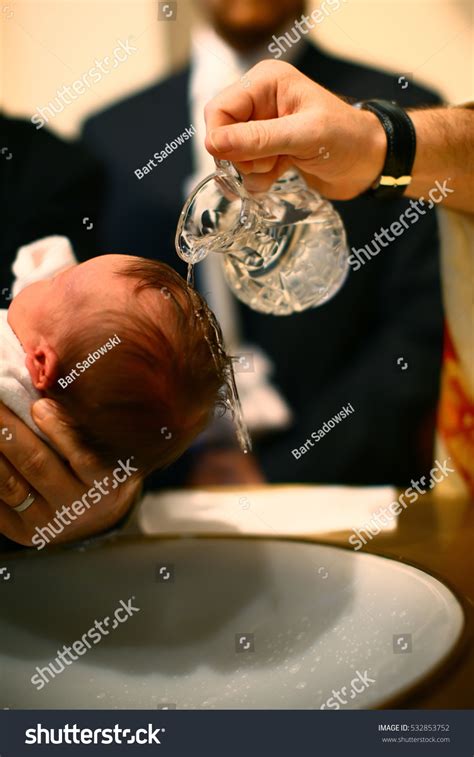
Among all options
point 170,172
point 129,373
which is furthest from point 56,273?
point 170,172

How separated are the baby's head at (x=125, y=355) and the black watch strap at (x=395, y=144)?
19cm

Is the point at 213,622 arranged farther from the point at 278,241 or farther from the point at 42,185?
the point at 42,185

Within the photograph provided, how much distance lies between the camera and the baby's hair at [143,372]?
484 millimetres

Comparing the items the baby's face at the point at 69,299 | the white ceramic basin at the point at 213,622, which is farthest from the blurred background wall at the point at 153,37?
the white ceramic basin at the point at 213,622

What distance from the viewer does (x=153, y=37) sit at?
746mm

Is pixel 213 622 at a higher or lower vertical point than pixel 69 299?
lower

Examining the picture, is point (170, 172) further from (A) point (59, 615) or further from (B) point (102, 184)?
(A) point (59, 615)

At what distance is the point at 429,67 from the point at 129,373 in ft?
1.47

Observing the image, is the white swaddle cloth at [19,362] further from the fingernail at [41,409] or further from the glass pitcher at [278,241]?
the glass pitcher at [278,241]

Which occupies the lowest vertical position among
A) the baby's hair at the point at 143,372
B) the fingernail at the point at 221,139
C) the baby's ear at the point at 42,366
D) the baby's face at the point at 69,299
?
the baby's hair at the point at 143,372

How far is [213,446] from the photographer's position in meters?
0.86

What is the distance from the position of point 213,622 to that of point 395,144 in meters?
0.39

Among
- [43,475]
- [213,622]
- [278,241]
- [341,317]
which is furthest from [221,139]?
[341,317]

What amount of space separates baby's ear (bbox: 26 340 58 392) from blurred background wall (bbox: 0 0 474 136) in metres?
0.34
